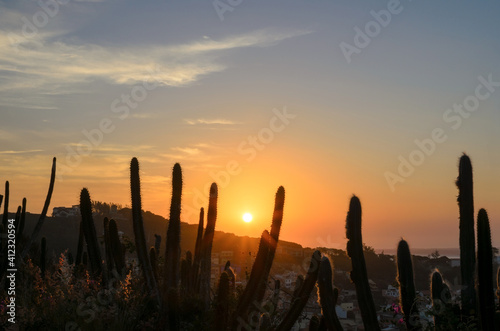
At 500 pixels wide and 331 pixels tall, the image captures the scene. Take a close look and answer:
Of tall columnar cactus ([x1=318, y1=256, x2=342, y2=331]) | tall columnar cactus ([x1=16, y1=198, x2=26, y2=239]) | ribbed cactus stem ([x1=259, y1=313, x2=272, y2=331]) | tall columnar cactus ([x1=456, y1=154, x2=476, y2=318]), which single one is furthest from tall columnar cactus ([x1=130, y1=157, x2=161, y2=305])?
tall columnar cactus ([x1=16, y1=198, x2=26, y2=239])

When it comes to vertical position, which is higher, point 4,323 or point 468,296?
point 468,296

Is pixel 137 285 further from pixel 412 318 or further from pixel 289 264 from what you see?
pixel 289 264

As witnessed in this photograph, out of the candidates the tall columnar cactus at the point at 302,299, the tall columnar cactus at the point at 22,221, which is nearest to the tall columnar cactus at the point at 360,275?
the tall columnar cactus at the point at 302,299

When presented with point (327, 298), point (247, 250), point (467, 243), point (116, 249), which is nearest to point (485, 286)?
point (467, 243)

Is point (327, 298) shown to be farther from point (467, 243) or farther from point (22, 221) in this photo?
point (22, 221)

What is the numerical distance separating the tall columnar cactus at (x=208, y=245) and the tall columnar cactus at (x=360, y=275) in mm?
3978

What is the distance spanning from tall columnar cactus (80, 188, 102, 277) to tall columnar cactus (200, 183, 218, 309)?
2316mm

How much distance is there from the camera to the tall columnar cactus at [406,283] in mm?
9164

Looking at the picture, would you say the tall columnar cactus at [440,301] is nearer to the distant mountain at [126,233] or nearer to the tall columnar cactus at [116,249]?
the tall columnar cactus at [116,249]

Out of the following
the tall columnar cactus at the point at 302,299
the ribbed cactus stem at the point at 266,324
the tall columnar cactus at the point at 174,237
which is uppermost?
the tall columnar cactus at the point at 174,237

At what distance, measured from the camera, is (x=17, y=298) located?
1194 centimetres

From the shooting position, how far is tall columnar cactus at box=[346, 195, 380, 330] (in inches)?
346

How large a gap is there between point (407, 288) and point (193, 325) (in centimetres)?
402

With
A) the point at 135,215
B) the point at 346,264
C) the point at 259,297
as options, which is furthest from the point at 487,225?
the point at 346,264
